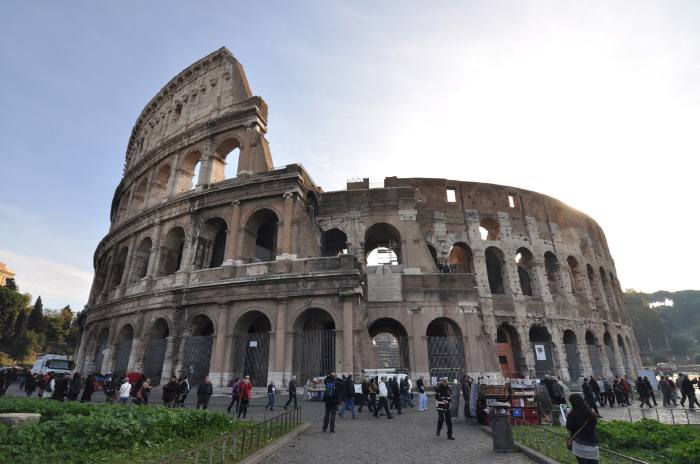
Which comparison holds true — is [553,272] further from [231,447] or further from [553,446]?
[231,447]

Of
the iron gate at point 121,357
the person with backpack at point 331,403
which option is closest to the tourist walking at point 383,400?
the person with backpack at point 331,403

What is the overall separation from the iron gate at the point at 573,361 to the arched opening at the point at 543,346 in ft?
4.17

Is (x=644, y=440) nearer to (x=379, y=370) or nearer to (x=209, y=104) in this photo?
(x=379, y=370)

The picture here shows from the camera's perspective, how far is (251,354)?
1617cm

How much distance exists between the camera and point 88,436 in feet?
19.3

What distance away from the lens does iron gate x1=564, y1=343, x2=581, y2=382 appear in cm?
2145

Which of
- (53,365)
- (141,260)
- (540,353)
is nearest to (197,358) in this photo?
(141,260)

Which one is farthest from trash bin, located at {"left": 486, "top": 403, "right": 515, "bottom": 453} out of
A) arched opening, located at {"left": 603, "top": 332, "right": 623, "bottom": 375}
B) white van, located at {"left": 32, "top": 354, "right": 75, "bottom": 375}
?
white van, located at {"left": 32, "top": 354, "right": 75, "bottom": 375}

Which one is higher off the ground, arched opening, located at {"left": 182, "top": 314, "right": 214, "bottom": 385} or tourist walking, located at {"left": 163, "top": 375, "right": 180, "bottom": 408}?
arched opening, located at {"left": 182, "top": 314, "right": 214, "bottom": 385}

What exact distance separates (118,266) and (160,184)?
593 cm

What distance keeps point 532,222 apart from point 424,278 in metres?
10.7

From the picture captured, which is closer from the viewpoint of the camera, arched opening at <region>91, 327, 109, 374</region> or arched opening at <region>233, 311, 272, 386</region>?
arched opening at <region>233, 311, 272, 386</region>

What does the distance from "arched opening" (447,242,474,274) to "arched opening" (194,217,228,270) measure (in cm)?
1324

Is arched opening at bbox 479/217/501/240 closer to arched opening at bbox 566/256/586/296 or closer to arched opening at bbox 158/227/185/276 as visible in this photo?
arched opening at bbox 566/256/586/296
